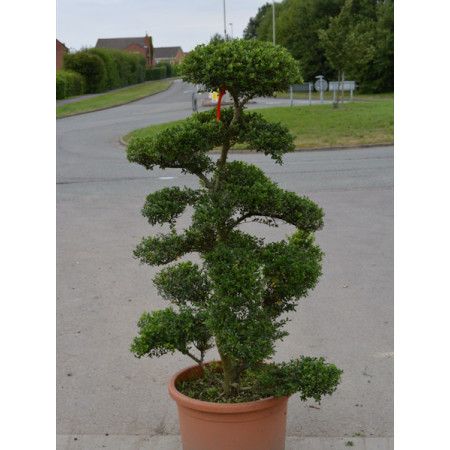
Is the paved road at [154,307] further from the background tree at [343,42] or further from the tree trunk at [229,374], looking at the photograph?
the background tree at [343,42]

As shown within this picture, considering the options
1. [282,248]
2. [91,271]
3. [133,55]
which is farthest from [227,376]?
[133,55]

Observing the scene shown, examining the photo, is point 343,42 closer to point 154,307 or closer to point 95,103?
point 95,103

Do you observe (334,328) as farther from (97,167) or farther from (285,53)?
(97,167)

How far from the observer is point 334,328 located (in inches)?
237

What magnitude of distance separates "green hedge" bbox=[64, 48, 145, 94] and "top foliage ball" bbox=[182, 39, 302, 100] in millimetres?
47275

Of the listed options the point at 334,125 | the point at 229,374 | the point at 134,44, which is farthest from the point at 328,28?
the point at 134,44

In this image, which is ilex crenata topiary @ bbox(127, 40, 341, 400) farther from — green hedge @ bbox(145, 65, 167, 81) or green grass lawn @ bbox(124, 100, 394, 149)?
green hedge @ bbox(145, 65, 167, 81)

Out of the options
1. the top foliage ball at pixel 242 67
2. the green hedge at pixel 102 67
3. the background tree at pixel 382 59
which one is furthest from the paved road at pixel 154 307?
the green hedge at pixel 102 67

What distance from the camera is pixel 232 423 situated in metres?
3.55

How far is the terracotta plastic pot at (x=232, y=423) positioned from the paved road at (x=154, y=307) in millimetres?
656

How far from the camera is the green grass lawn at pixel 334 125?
19.7 metres

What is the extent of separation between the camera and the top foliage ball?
10.6 ft

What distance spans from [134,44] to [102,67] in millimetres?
62986

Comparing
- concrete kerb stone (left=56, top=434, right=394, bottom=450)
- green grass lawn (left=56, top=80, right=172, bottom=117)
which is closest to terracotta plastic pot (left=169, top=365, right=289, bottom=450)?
concrete kerb stone (left=56, top=434, right=394, bottom=450)
